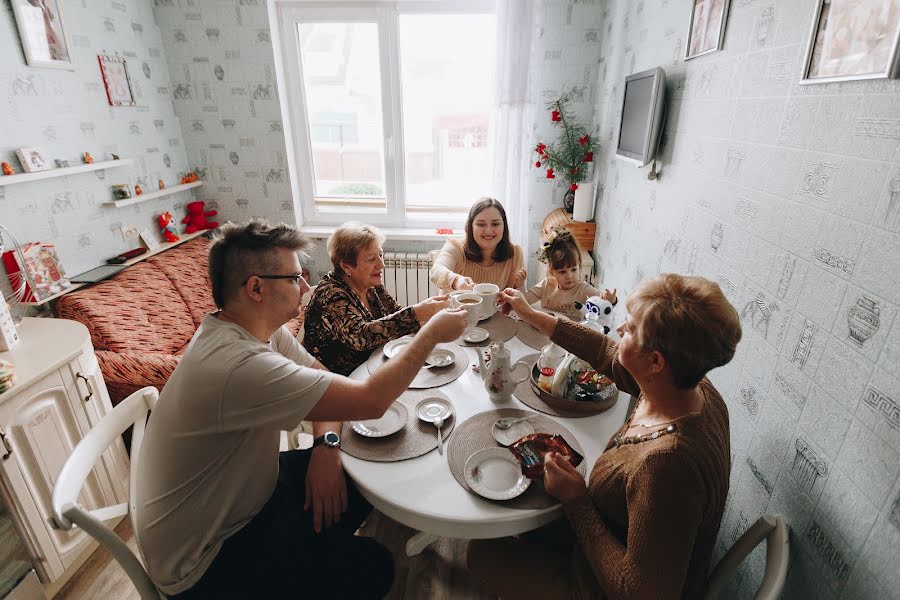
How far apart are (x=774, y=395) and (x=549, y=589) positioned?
80 cm

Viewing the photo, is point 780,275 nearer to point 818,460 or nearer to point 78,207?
point 818,460

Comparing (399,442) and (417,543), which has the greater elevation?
(399,442)

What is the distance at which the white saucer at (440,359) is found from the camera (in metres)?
1.67

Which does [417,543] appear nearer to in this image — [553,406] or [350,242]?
[553,406]

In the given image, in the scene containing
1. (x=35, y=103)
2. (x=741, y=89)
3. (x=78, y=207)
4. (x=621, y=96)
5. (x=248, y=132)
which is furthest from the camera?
(x=248, y=132)

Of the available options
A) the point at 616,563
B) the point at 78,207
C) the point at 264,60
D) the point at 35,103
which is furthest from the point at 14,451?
the point at 264,60

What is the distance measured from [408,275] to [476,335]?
169 cm

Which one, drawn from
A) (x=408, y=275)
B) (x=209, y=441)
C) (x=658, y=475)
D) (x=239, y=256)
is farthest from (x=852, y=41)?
(x=408, y=275)

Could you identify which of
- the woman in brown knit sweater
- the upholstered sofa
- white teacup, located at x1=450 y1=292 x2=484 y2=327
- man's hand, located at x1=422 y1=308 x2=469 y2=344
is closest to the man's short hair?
man's hand, located at x1=422 y1=308 x2=469 y2=344

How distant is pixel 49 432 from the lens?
1.69 m

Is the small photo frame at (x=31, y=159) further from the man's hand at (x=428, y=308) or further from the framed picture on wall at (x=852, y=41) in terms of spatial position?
the framed picture on wall at (x=852, y=41)

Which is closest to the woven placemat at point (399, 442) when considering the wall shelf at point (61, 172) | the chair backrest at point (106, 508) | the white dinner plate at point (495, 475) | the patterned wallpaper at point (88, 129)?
the white dinner plate at point (495, 475)

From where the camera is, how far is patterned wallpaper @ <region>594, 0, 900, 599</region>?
2.95 ft

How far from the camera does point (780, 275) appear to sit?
1.23m
